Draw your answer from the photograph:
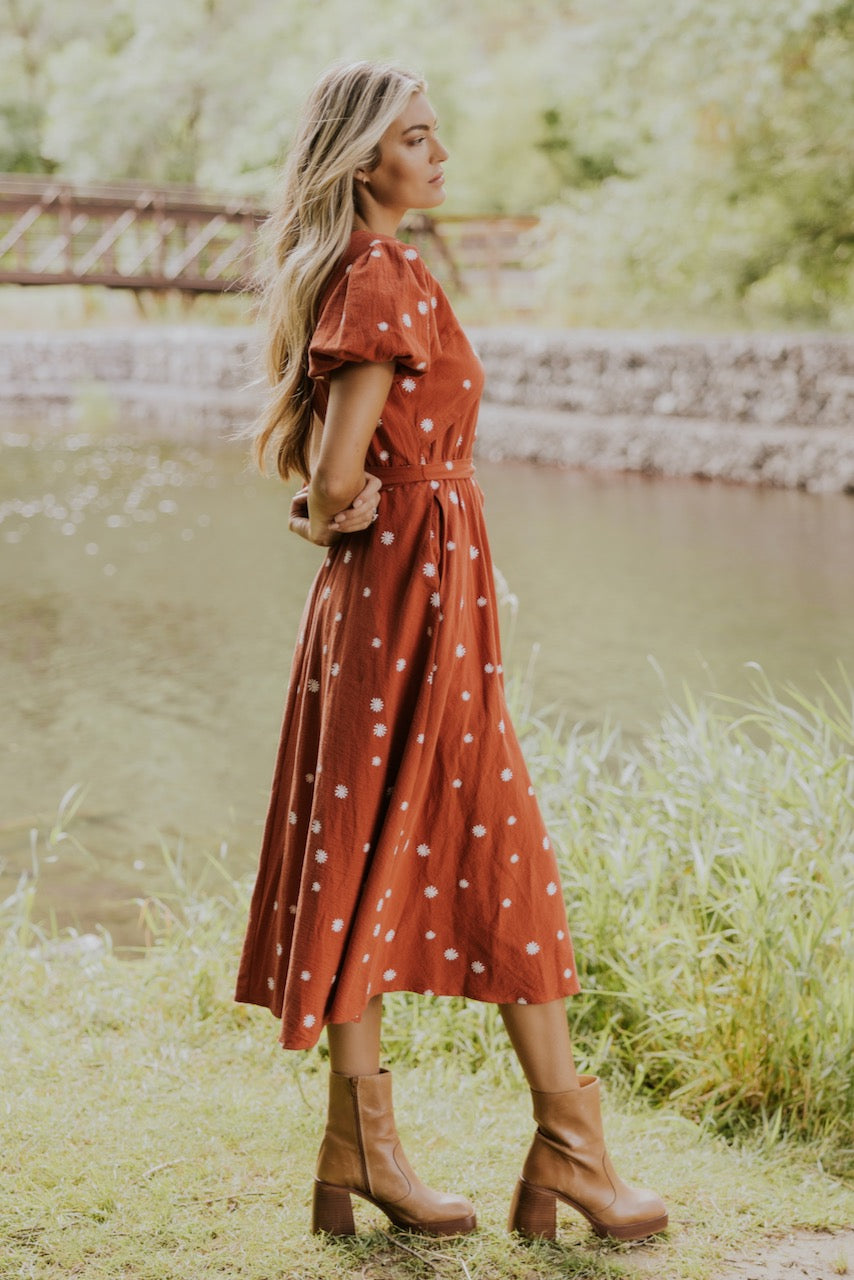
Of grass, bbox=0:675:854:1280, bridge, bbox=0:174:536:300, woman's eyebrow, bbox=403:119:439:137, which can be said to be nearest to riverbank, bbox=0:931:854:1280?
grass, bbox=0:675:854:1280

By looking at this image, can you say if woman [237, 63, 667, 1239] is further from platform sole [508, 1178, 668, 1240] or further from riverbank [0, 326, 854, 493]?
riverbank [0, 326, 854, 493]

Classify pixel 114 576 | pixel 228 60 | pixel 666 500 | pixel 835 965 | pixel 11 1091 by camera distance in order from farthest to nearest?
pixel 228 60
pixel 666 500
pixel 114 576
pixel 835 965
pixel 11 1091

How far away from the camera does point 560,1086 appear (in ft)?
6.35

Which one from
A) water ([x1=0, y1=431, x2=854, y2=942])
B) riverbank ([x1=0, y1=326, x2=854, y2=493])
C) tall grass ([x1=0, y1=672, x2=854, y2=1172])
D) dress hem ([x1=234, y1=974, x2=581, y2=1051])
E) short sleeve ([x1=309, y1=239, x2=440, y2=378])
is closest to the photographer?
short sleeve ([x1=309, y1=239, x2=440, y2=378])

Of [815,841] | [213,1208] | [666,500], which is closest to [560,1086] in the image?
[213,1208]

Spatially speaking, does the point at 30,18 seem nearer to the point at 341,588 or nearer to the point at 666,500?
the point at 666,500

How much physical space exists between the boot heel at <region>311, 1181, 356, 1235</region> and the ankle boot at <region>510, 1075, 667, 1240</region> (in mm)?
232

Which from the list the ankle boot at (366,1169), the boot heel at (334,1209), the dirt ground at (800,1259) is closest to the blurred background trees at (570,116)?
Answer: the ankle boot at (366,1169)

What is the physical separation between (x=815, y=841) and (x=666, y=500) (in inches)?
340

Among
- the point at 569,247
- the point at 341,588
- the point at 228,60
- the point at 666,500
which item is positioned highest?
the point at 228,60

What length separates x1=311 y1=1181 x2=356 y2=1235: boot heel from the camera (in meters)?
1.97

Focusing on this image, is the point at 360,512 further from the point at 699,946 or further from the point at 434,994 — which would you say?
the point at 699,946

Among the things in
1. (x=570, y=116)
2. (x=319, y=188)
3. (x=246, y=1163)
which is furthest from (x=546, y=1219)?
(x=570, y=116)

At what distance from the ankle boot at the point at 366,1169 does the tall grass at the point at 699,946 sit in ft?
2.54
